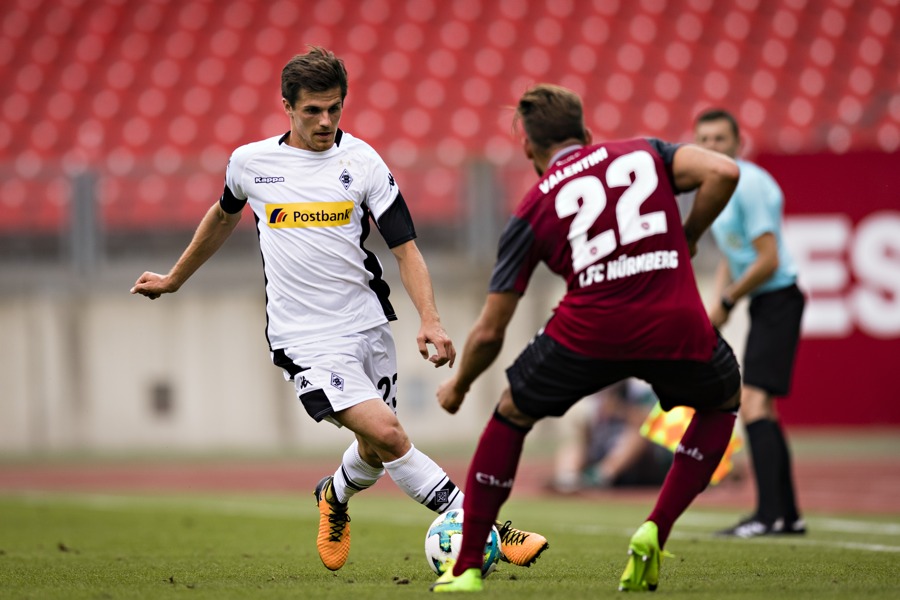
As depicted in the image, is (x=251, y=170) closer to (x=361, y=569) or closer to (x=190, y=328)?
(x=361, y=569)

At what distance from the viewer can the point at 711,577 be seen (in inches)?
219

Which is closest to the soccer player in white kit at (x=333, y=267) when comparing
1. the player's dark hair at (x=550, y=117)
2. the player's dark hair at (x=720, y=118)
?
the player's dark hair at (x=550, y=117)

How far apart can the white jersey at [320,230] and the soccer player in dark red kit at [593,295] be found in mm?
922

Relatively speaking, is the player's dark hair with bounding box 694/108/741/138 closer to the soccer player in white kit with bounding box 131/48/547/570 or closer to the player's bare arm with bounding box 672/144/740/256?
the soccer player in white kit with bounding box 131/48/547/570

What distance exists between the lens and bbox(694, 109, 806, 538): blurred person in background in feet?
25.0

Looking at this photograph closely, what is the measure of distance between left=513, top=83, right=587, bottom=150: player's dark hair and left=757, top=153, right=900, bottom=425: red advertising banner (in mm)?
8646

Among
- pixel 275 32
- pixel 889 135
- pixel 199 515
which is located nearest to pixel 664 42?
pixel 889 135

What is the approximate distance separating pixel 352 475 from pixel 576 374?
1.54 metres

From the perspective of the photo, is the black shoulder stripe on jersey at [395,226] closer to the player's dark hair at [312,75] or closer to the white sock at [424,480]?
the player's dark hair at [312,75]

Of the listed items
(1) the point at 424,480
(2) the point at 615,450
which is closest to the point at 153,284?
(1) the point at 424,480

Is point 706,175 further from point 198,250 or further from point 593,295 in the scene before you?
point 198,250

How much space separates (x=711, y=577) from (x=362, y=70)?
1236 cm

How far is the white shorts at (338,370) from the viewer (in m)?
5.49

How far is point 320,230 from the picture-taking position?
5.62 metres
